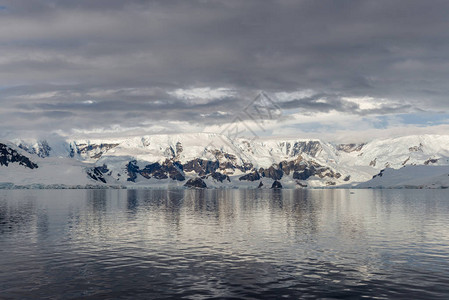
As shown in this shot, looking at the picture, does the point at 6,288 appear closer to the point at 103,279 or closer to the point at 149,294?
the point at 103,279

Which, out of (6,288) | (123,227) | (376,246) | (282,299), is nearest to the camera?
(282,299)

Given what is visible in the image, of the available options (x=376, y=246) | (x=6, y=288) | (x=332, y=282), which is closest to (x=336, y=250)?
(x=376, y=246)

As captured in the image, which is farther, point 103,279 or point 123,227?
point 123,227

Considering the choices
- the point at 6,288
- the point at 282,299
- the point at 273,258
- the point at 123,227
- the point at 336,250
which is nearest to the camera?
the point at 282,299

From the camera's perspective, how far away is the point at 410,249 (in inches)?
2520

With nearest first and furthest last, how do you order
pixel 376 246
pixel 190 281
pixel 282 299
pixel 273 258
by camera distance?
1. pixel 282 299
2. pixel 190 281
3. pixel 273 258
4. pixel 376 246

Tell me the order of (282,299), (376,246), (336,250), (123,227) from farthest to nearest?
(123,227)
(376,246)
(336,250)
(282,299)

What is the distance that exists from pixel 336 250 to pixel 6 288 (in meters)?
42.5

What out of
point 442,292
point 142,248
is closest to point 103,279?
point 142,248

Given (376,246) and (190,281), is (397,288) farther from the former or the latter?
(376,246)

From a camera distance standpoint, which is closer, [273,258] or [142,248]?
[273,258]

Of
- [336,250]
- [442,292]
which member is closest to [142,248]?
[336,250]

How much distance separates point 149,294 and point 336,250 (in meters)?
32.3

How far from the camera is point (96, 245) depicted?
6688 centimetres
